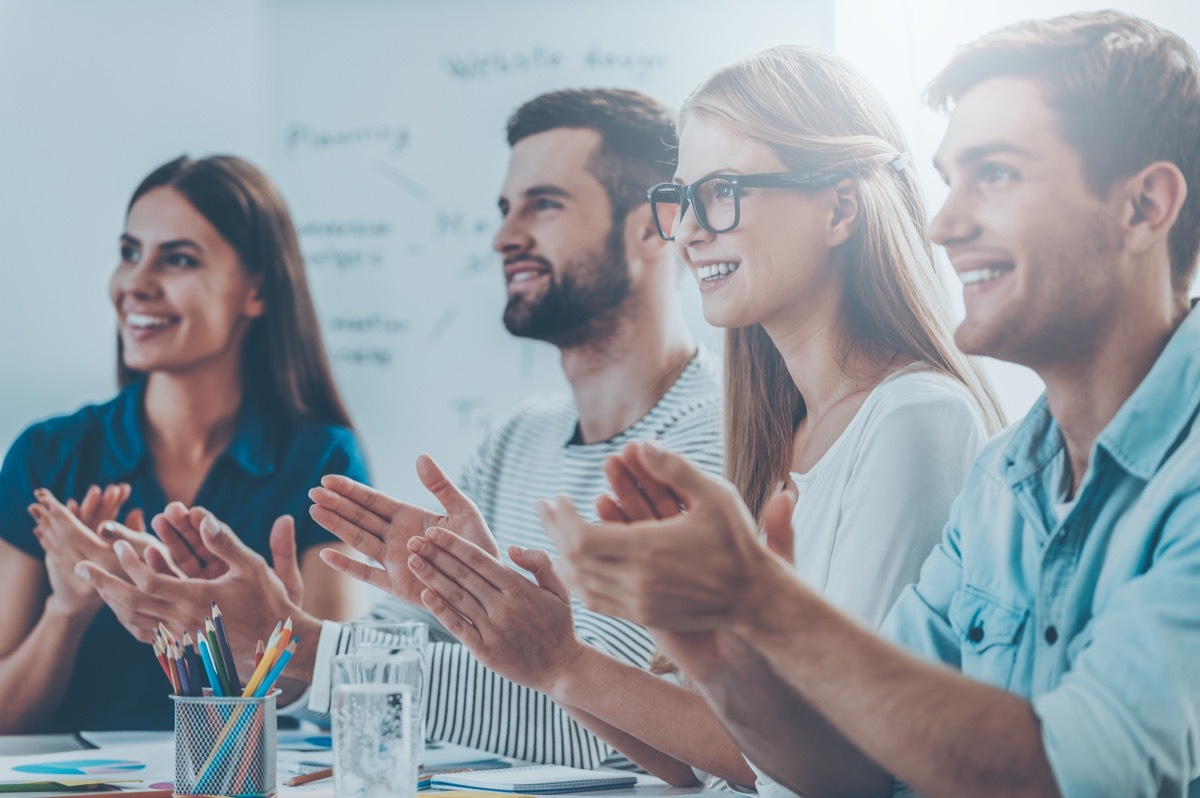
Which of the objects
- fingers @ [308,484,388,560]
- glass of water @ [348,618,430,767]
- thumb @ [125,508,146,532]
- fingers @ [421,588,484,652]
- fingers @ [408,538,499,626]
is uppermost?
fingers @ [308,484,388,560]

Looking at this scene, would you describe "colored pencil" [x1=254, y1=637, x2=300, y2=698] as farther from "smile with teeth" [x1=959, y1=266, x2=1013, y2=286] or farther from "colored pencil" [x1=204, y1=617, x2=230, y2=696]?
"smile with teeth" [x1=959, y1=266, x2=1013, y2=286]

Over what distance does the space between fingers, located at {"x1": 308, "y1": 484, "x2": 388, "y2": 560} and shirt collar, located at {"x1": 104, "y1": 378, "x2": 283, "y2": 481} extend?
2.80ft

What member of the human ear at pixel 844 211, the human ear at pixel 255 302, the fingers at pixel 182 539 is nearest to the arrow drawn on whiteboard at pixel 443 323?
the human ear at pixel 255 302

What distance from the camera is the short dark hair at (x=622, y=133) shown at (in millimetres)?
2227

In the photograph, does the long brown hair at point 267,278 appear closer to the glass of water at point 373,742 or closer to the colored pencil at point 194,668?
the colored pencil at point 194,668

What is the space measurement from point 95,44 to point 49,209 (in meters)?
0.36

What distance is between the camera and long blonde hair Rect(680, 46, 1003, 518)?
146 centimetres

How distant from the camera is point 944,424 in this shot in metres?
1.33

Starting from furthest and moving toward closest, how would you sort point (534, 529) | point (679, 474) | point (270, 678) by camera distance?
point (534, 529) < point (270, 678) < point (679, 474)

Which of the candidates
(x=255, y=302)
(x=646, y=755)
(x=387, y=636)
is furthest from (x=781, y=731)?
(x=255, y=302)

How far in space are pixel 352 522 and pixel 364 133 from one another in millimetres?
1204

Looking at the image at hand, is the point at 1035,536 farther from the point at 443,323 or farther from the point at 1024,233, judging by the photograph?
the point at 443,323

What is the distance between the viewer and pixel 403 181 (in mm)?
2459

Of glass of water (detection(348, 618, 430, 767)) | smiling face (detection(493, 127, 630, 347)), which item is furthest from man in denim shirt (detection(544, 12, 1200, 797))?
smiling face (detection(493, 127, 630, 347))
